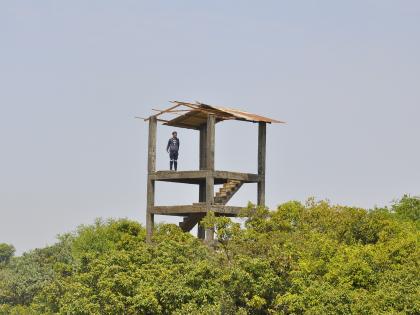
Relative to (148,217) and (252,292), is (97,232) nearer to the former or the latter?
(148,217)

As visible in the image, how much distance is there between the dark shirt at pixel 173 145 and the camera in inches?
2221

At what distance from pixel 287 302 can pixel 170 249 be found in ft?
20.4

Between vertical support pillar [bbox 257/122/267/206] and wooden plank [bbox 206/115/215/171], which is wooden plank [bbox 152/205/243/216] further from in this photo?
vertical support pillar [bbox 257/122/267/206]

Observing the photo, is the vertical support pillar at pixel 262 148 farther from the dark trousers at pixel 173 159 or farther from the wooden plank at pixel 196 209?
the dark trousers at pixel 173 159

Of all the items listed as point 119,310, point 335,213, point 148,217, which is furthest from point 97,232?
point 119,310

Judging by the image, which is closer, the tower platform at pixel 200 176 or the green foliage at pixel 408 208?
the tower platform at pixel 200 176

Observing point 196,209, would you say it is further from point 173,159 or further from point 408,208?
point 408,208

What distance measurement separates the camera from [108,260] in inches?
1912

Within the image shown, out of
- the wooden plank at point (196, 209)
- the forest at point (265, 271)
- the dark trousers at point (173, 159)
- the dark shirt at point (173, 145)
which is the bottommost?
the forest at point (265, 271)

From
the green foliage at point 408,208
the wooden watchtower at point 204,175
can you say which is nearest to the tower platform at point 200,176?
the wooden watchtower at point 204,175

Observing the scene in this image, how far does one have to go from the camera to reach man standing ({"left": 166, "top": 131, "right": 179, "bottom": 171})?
185 ft

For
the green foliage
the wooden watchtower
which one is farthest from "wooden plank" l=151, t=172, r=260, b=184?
the green foliage

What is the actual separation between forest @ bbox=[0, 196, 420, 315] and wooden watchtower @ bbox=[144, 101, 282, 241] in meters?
1.51

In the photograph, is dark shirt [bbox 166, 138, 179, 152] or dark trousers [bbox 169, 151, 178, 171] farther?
dark trousers [bbox 169, 151, 178, 171]
